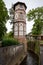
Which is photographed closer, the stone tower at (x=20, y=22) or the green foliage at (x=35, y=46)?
the green foliage at (x=35, y=46)

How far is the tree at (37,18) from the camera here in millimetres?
34075

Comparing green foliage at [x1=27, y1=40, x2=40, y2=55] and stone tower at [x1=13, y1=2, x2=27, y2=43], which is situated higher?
stone tower at [x1=13, y1=2, x2=27, y2=43]

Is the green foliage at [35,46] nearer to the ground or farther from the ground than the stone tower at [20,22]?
nearer to the ground

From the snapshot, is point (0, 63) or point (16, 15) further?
point (16, 15)

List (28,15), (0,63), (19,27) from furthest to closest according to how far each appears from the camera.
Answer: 1. (28,15)
2. (19,27)
3. (0,63)

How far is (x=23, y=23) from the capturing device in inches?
1240

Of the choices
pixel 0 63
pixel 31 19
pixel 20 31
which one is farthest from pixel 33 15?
pixel 0 63

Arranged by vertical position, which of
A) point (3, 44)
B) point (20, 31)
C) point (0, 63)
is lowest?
point (0, 63)

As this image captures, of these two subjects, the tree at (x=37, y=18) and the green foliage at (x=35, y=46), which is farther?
the tree at (x=37, y=18)

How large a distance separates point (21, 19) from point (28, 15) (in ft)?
21.3

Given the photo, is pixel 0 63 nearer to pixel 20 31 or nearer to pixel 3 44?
pixel 3 44

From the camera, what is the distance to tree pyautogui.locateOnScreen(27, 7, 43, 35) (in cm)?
3408

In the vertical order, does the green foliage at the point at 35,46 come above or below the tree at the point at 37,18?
below

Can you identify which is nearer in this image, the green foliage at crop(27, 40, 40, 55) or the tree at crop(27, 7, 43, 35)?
the green foliage at crop(27, 40, 40, 55)
